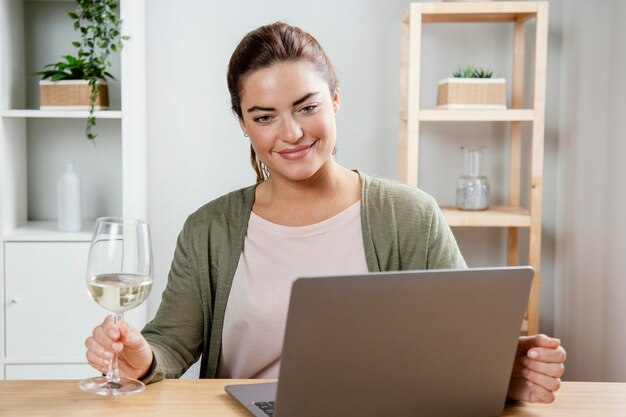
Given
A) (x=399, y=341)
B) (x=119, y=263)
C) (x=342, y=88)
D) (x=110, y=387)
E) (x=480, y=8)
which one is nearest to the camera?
(x=399, y=341)

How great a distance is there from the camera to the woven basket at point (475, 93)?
2.85m

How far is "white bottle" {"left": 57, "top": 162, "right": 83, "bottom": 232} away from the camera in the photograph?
292 centimetres

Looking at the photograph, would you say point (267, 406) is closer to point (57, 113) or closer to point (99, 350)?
point (99, 350)

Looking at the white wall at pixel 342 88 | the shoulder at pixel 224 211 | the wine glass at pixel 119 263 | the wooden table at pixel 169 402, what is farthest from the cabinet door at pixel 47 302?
the wine glass at pixel 119 263

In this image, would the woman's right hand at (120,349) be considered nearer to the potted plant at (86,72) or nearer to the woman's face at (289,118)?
the woman's face at (289,118)

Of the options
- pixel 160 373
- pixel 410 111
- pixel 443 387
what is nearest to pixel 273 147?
pixel 160 373

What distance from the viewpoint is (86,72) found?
112 inches

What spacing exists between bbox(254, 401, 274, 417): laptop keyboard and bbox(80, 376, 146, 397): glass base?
20cm

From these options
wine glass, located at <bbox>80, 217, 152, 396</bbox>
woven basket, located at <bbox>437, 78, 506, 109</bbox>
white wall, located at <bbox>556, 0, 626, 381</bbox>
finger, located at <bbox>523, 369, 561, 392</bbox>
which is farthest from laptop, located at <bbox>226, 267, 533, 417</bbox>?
woven basket, located at <bbox>437, 78, 506, 109</bbox>

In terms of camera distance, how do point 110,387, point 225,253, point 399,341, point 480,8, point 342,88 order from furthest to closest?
point 342,88 < point 480,8 < point 225,253 < point 110,387 < point 399,341

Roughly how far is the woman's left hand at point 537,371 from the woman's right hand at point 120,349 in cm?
57

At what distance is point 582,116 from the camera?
301cm

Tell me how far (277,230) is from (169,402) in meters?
0.61

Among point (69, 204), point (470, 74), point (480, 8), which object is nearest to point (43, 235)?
point (69, 204)
